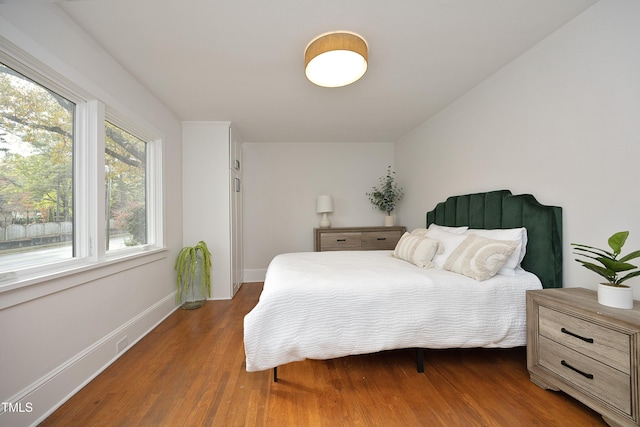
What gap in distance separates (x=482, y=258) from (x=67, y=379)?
9.05ft

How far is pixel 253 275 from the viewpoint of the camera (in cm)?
440

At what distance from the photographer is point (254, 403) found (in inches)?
59.3

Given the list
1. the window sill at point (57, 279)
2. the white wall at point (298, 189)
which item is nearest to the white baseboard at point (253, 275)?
the white wall at point (298, 189)

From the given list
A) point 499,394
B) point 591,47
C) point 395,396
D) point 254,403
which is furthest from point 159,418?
point 591,47

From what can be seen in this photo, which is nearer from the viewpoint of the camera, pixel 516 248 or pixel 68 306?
pixel 68 306

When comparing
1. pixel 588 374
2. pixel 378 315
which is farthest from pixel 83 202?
pixel 588 374

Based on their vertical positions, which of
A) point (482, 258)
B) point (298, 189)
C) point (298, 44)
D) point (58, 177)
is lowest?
point (482, 258)

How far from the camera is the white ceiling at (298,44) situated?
1.59 metres

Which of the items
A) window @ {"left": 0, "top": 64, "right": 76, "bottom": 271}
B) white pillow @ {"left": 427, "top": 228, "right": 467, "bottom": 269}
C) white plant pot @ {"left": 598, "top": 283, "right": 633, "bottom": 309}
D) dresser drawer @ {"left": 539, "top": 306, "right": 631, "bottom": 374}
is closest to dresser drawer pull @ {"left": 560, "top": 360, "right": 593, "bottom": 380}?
dresser drawer @ {"left": 539, "top": 306, "right": 631, "bottom": 374}

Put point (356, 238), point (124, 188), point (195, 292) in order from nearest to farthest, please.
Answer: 1. point (124, 188)
2. point (195, 292)
3. point (356, 238)

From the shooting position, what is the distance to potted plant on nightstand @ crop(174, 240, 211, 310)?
3.15 metres

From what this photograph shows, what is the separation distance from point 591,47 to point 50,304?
11.7 feet

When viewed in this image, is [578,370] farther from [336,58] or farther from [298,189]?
[298,189]

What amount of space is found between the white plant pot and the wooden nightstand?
0.03 meters
